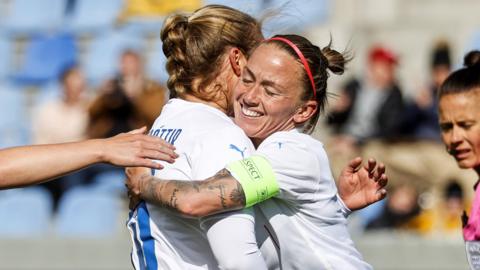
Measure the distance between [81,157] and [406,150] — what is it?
6266 millimetres

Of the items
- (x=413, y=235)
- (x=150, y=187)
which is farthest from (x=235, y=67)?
(x=413, y=235)

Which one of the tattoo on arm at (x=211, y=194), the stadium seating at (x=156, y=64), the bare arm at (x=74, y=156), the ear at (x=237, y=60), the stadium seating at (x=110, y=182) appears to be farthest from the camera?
the stadium seating at (x=156, y=64)

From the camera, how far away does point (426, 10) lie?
37.8ft

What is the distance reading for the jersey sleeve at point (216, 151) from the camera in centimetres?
341

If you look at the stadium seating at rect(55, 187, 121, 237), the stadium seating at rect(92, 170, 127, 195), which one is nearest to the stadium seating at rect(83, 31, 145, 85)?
the stadium seating at rect(92, 170, 127, 195)

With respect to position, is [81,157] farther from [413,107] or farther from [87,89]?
[87,89]

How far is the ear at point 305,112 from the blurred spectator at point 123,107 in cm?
586

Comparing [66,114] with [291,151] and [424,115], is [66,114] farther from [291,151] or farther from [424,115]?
[291,151]

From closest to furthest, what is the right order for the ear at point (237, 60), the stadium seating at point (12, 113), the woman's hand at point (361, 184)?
the ear at point (237, 60) → the woman's hand at point (361, 184) → the stadium seating at point (12, 113)

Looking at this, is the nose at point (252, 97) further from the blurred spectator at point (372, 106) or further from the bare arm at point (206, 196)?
the blurred spectator at point (372, 106)

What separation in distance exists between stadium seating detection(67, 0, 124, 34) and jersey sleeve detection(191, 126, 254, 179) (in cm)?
884

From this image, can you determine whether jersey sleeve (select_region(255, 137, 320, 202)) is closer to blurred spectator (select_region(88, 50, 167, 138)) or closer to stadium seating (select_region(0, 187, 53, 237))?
blurred spectator (select_region(88, 50, 167, 138))

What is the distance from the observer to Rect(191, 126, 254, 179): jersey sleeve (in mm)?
3408

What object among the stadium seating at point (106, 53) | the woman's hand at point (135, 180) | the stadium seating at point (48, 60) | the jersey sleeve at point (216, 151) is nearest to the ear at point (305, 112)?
the jersey sleeve at point (216, 151)
